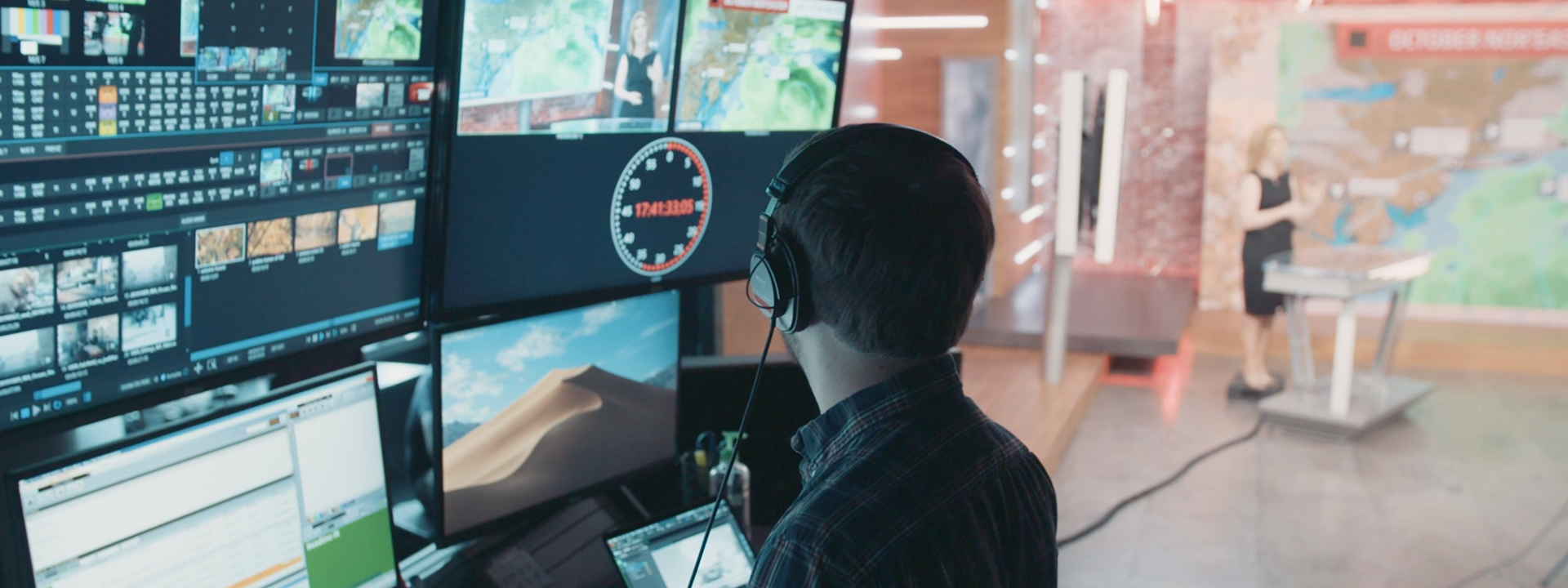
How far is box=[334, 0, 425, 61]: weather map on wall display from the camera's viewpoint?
4.93 ft

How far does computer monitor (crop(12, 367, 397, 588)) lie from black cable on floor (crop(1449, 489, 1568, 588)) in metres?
3.62

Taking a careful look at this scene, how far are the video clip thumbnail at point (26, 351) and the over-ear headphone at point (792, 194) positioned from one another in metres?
0.84

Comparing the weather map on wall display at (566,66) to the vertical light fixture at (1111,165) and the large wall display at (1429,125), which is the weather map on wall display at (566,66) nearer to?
the vertical light fixture at (1111,165)

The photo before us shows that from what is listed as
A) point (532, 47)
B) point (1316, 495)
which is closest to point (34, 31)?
point (532, 47)

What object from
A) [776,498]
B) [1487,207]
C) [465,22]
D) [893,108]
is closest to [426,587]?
[776,498]

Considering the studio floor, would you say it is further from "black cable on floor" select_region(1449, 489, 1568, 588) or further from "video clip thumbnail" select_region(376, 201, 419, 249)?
"video clip thumbnail" select_region(376, 201, 419, 249)

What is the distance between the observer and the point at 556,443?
73.9 inches

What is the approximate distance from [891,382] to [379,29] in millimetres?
967

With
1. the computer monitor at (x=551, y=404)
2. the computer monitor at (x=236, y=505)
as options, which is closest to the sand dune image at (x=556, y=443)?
the computer monitor at (x=551, y=404)

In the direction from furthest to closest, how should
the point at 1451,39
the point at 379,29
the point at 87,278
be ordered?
the point at 1451,39, the point at 379,29, the point at 87,278

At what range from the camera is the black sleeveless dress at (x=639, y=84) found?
6.29ft

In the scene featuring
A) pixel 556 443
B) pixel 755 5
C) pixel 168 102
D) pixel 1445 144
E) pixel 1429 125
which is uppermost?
pixel 1429 125

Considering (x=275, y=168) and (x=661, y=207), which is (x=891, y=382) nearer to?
(x=275, y=168)

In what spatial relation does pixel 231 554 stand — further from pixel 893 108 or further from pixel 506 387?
pixel 893 108
